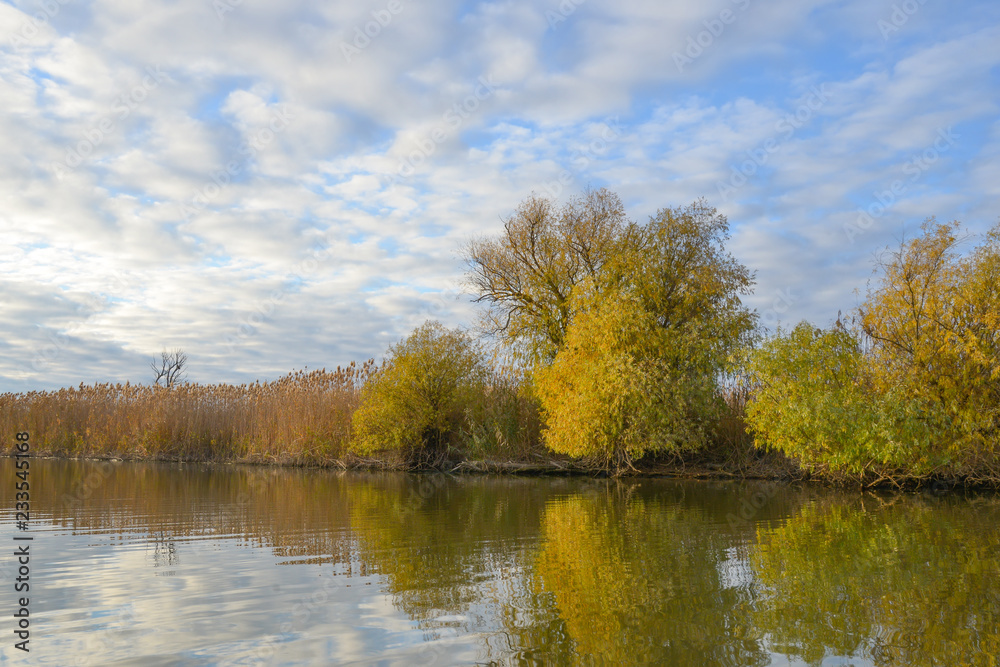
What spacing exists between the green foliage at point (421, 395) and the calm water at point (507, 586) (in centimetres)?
1520

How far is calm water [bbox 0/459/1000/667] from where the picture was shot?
534 centimetres

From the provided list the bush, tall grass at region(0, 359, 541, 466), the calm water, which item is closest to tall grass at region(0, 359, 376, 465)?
tall grass at region(0, 359, 541, 466)

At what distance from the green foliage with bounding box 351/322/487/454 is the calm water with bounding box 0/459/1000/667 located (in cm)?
1520

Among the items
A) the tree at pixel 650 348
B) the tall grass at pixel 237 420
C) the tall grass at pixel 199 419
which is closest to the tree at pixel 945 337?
the tree at pixel 650 348

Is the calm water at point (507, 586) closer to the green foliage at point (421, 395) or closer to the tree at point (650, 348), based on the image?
the tree at point (650, 348)

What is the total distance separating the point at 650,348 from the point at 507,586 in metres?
19.6

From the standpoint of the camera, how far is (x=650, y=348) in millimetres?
26078

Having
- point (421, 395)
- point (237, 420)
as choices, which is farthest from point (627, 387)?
point (237, 420)

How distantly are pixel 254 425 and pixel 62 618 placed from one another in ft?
97.5

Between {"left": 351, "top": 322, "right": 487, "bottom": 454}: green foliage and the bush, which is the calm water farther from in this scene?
{"left": 351, "top": 322, "right": 487, "bottom": 454}: green foliage

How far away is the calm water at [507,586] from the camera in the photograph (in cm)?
534

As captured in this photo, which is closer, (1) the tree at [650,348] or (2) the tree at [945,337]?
(2) the tree at [945,337]

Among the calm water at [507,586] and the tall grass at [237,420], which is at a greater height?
the tall grass at [237,420]

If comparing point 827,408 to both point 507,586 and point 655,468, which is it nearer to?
point 655,468
